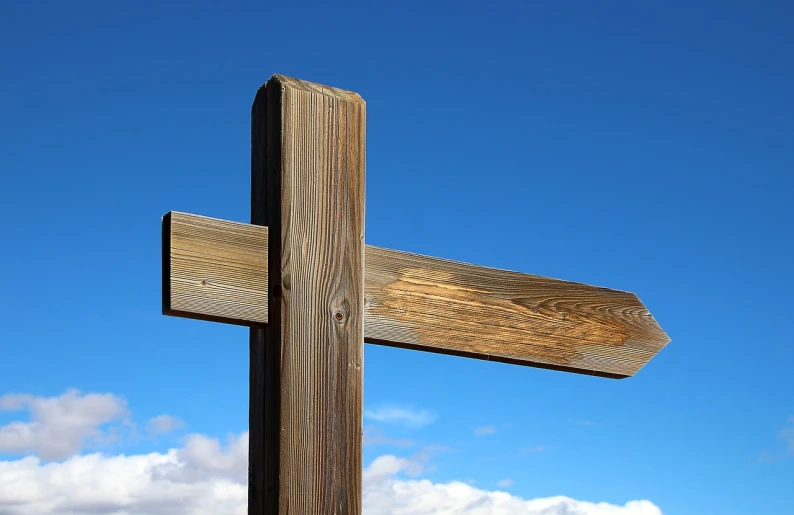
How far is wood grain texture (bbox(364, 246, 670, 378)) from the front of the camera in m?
2.31

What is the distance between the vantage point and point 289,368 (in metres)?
2.05

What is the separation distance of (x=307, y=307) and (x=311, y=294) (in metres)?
0.04

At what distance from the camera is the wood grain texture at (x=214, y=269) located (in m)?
1.98

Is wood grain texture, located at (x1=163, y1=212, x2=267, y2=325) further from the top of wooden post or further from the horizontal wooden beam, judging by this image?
the top of wooden post

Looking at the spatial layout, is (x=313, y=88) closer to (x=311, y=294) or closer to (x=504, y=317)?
(x=311, y=294)

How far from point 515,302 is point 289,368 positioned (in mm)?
814

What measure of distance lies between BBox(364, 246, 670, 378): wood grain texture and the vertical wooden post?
13 cm

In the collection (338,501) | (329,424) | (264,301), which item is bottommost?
(338,501)

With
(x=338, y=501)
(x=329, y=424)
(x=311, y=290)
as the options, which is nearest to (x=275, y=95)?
(x=311, y=290)

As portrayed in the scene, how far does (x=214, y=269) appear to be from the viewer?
2037mm

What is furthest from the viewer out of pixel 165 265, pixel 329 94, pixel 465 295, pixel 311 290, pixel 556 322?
pixel 556 322

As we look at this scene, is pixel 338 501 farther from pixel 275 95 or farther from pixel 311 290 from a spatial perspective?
pixel 275 95

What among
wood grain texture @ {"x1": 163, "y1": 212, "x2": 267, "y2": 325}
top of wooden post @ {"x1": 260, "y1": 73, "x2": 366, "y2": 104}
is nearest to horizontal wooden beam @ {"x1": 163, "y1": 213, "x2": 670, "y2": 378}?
wood grain texture @ {"x1": 163, "y1": 212, "x2": 267, "y2": 325}

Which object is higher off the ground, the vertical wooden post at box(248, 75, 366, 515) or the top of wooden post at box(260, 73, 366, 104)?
the top of wooden post at box(260, 73, 366, 104)
